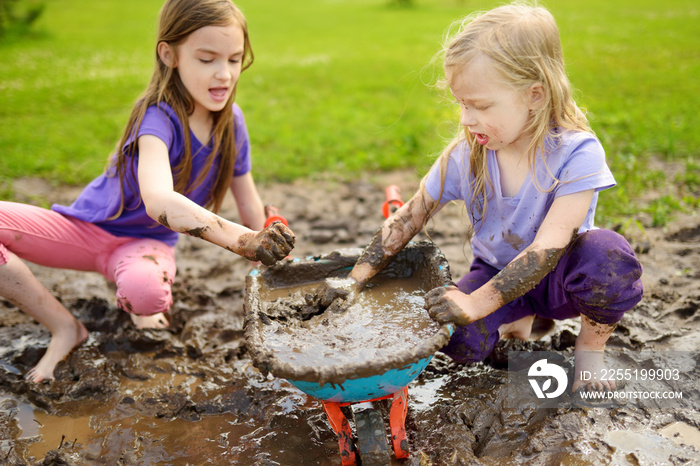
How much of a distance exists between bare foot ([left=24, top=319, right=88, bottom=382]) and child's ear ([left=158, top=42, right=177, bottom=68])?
1.22 m

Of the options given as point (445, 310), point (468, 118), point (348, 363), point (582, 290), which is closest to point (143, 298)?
point (348, 363)

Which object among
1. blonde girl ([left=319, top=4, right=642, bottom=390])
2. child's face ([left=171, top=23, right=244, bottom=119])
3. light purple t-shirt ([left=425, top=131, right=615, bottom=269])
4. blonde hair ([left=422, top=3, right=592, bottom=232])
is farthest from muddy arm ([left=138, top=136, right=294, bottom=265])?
blonde hair ([left=422, top=3, right=592, bottom=232])

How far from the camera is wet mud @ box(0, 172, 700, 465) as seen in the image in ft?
6.28

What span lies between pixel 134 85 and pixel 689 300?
6.36 meters

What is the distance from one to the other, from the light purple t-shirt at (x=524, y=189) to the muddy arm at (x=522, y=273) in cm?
7

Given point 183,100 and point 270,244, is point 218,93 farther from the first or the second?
point 270,244

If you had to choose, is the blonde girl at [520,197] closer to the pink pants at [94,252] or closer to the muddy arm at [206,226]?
the muddy arm at [206,226]

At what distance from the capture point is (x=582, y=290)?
205 cm

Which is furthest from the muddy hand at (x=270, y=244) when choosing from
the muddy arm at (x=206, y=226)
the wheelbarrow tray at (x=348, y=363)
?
the wheelbarrow tray at (x=348, y=363)

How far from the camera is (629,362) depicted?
2.28 metres

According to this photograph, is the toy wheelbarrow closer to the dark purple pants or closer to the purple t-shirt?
the dark purple pants

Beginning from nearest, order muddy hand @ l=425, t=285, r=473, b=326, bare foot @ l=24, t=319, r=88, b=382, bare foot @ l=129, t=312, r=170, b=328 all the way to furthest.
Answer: muddy hand @ l=425, t=285, r=473, b=326, bare foot @ l=24, t=319, r=88, b=382, bare foot @ l=129, t=312, r=170, b=328

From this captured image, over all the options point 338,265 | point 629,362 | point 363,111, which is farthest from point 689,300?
point 363,111

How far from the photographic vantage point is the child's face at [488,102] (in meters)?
1.94
